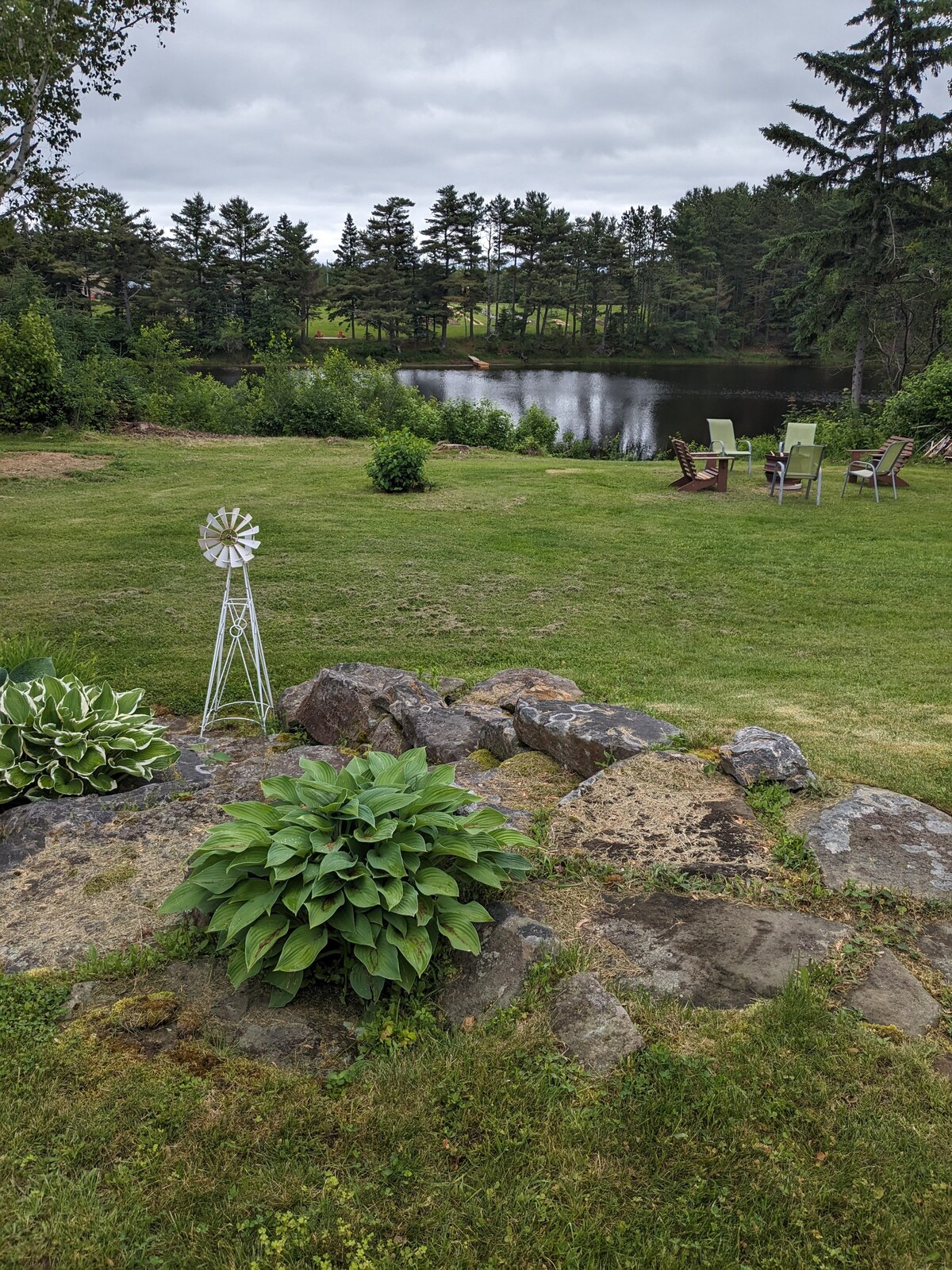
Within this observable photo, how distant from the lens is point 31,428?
15.3 meters

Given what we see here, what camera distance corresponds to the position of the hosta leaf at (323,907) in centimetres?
224

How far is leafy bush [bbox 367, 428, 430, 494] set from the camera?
1160cm

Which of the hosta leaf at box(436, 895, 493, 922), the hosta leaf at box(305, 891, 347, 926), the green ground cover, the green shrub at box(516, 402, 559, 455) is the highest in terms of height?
the green shrub at box(516, 402, 559, 455)

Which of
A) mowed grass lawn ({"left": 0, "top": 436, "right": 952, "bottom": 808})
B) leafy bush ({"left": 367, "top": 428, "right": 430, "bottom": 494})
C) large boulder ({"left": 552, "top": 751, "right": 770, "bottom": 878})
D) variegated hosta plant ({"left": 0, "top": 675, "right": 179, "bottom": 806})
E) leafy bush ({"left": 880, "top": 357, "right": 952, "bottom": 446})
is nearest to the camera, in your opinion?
large boulder ({"left": 552, "top": 751, "right": 770, "bottom": 878})

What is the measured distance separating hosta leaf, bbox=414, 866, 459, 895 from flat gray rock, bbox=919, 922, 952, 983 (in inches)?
54.7

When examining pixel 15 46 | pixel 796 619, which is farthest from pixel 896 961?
pixel 15 46

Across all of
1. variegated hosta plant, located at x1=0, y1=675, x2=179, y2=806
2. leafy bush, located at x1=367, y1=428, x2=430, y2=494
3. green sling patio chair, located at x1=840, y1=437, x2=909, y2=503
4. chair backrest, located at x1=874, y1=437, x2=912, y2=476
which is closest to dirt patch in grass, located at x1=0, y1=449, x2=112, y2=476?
leafy bush, located at x1=367, y1=428, x2=430, y2=494

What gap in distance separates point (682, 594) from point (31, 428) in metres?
13.1

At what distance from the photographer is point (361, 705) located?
4.57 metres

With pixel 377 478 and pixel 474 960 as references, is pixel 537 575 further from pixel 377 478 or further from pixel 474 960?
pixel 474 960

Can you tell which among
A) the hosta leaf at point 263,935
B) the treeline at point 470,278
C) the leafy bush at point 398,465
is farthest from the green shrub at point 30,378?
the treeline at point 470,278

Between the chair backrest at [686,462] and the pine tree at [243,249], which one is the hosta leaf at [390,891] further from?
the pine tree at [243,249]

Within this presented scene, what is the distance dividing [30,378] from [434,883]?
1572 centimetres

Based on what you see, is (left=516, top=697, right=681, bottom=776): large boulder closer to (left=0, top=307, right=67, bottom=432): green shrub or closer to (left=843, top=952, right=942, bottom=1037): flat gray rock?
(left=843, top=952, right=942, bottom=1037): flat gray rock
